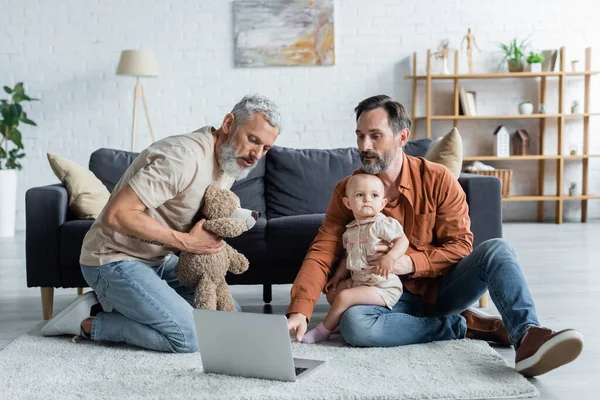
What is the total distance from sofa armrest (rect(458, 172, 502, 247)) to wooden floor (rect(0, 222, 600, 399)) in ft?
1.14

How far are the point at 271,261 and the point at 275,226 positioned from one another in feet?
0.52

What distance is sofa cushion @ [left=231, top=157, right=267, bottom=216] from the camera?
390 cm

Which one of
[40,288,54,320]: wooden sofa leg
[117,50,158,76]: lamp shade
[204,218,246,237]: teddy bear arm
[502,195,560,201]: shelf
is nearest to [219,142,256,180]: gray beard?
[204,218,246,237]: teddy bear arm

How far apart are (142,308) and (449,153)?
1.65 meters

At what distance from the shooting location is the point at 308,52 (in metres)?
6.66

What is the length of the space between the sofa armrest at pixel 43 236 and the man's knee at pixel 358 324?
136 centimetres

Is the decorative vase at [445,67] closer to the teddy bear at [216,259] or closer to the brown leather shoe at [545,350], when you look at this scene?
the teddy bear at [216,259]

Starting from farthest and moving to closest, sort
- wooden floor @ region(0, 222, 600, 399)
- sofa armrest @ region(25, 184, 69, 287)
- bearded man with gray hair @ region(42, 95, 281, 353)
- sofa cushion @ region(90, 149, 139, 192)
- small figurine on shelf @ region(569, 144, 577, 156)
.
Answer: small figurine on shelf @ region(569, 144, 577, 156), sofa cushion @ region(90, 149, 139, 192), sofa armrest @ region(25, 184, 69, 287), bearded man with gray hair @ region(42, 95, 281, 353), wooden floor @ region(0, 222, 600, 399)

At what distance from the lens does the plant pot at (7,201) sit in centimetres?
611

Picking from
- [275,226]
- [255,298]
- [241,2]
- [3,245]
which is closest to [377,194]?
[275,226]

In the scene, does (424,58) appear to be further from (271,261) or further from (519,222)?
(271,261)

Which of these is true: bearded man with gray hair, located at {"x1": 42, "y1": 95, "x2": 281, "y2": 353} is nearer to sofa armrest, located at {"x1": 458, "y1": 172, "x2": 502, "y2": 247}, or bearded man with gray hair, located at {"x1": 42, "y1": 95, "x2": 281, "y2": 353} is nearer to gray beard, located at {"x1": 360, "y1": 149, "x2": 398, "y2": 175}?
gray beard, located at {"x1": 360, "y1": 149, "x2": 398, "y2": 175}

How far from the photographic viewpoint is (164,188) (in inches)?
97.6

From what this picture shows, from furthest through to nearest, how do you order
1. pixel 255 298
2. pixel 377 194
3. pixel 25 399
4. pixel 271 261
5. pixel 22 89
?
pixel 22 89
pixel 255 298
pixel 271 261
pixel 377 194
pixel 25 399
